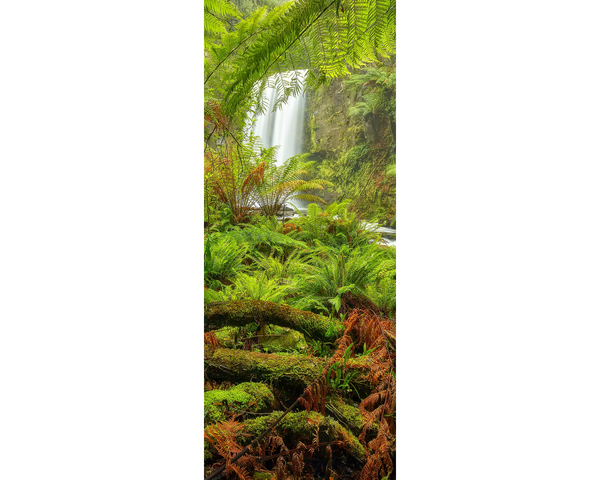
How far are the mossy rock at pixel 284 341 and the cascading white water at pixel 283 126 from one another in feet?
1.35

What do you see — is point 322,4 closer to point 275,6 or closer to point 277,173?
point 275,6

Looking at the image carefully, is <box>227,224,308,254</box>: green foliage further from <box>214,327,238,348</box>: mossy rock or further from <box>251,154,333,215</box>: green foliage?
<box>214,327,238,348</box>: mossy rock

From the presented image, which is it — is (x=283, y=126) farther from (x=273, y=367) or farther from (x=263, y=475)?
(x=263, y=475)

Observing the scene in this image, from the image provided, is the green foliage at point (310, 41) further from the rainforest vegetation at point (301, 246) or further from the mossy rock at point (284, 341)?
the mossy rock at point (284, 341)

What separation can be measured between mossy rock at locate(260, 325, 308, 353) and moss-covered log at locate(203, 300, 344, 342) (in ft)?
0.06

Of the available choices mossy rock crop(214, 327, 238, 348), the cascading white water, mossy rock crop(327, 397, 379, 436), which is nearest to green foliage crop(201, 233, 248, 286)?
mossy rock crop(214, 327, 238, 348)

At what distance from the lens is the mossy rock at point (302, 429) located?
0.54 meters

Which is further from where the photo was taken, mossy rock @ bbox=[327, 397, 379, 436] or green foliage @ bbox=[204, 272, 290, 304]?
green foliage @ bbox=[204, 272, 290, 304]

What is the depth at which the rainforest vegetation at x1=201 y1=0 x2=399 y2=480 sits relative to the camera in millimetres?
554

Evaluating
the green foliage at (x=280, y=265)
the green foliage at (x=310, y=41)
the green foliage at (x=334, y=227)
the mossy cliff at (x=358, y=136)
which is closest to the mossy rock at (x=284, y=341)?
the green foliage at (x=280, y=265)
